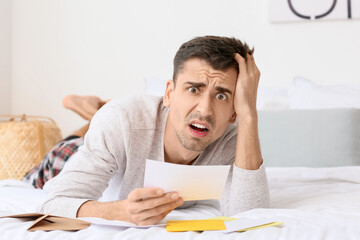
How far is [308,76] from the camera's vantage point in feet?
8.64

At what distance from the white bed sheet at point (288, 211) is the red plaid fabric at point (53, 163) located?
105 millimetres

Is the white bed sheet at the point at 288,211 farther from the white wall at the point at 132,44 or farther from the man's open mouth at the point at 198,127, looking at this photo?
the white wall at the point at 132,44

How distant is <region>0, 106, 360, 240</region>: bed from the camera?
34.3 inches

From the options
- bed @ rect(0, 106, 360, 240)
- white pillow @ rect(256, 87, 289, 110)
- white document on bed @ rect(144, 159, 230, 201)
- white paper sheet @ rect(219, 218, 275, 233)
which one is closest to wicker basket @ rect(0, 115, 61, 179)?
bed @ rect(0, 106, 360, 240)

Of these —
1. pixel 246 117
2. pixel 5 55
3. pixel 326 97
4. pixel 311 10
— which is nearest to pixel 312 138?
pixel 326 97

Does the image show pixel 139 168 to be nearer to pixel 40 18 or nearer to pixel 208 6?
pixel 208 6

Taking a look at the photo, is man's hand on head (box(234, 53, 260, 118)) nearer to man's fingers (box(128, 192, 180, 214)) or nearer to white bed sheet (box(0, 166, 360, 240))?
white bed sheet (box(0, 166, 360, 240))

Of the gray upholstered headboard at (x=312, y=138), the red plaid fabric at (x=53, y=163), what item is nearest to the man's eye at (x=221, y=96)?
the gray upholstered headboard at (x=312, y=138)

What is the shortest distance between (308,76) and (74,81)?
1471 mm

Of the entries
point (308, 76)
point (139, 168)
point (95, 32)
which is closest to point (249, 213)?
point (139, 168)

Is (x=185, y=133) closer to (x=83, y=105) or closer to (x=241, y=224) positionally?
(x=241, y=224)

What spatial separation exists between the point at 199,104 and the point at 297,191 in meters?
0.54

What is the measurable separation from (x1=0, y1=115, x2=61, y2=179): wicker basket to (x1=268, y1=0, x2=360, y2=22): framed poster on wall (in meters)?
1.53

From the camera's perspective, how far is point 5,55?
299cm
